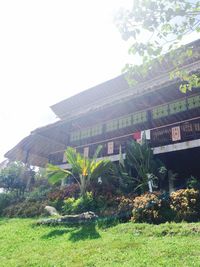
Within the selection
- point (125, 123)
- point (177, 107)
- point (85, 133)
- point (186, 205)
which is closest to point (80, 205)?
point (186, 205)

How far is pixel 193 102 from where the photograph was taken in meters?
13.0

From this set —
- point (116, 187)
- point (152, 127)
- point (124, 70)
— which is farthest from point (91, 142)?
point (124, 70)

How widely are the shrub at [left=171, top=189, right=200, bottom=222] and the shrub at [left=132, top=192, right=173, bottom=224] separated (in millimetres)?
200

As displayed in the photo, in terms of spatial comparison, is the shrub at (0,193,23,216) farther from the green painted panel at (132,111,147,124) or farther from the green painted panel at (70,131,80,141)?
the green painted panel at (132,111,147,124)

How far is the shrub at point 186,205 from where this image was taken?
7.24 metres

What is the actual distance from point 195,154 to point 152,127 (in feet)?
8.16

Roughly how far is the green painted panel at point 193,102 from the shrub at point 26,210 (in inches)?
303

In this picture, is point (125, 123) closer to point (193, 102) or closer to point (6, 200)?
point (193, 102)

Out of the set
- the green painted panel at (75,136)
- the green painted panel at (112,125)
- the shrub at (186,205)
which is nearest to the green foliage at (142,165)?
the shrub at (186,205)

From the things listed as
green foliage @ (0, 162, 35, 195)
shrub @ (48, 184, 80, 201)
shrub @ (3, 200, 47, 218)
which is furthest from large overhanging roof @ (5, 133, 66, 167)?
shrub @ (48, 184, 80, 201)

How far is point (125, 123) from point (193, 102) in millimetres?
3742

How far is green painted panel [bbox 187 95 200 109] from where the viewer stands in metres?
12.8

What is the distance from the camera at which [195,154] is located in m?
12.5

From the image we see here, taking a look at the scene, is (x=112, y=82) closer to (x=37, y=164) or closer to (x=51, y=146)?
(x=51, y=146)
